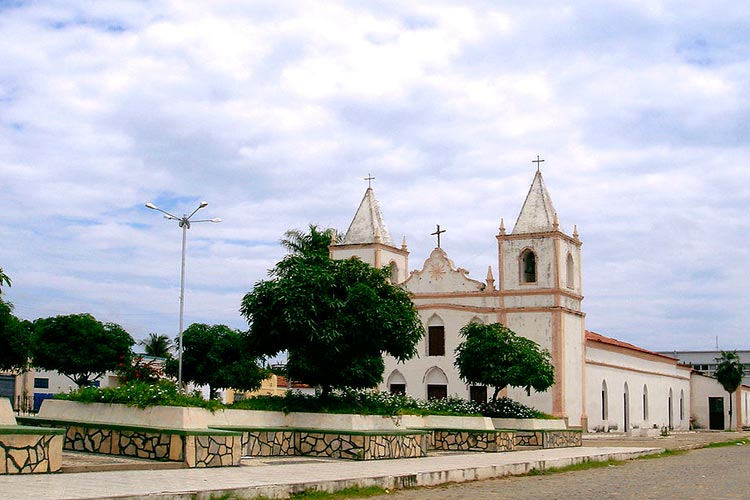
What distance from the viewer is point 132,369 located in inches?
1494

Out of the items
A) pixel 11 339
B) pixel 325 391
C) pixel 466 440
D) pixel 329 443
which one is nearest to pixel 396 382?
pixel 11 339

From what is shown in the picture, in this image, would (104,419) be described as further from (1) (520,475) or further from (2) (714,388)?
(2) (714,388)

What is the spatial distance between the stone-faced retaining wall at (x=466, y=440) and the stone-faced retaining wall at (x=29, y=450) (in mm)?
12606

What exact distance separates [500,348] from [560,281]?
1465cm

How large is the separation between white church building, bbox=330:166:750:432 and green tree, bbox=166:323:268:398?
27.4ft

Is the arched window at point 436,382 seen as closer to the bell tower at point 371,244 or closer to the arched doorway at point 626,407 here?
the bell tower at point 371,244

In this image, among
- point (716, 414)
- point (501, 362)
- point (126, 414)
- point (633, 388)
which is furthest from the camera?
point (716, 414)

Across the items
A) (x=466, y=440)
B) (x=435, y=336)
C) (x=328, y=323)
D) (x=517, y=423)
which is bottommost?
(x=466, y=440)

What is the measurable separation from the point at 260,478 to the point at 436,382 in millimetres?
34322

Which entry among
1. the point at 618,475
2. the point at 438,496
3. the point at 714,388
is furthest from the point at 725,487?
the point at 714,388

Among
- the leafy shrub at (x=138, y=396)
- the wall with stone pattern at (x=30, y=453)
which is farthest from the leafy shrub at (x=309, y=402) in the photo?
the wall with stone pattern at (x=30, y=453)

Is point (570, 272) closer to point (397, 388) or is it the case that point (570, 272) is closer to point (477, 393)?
point (477, 393)

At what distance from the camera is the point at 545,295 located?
A: 1780 inches

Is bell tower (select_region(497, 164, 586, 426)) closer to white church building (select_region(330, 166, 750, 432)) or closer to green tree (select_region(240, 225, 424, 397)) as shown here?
white church building (select_region(330, 166, 750, 432))
